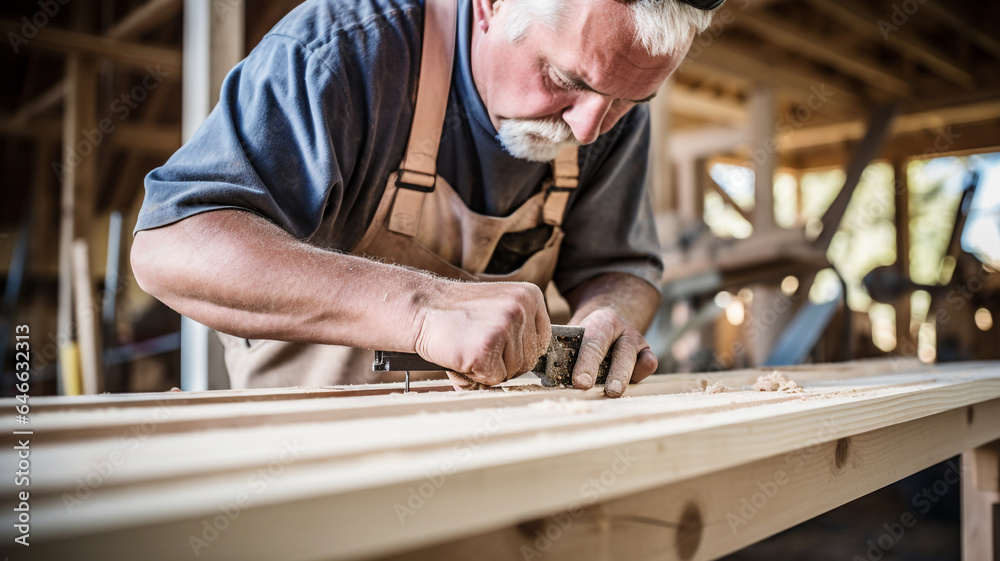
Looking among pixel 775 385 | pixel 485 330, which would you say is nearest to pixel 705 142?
pixel 775 385

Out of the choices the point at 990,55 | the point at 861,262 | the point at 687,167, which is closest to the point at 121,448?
the point at 687,167

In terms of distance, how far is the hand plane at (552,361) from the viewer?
3.81 feet

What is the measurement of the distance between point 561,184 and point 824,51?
4779mm

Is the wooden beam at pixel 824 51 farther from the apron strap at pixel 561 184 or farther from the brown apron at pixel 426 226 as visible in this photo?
the brown apron at pixel 426 226

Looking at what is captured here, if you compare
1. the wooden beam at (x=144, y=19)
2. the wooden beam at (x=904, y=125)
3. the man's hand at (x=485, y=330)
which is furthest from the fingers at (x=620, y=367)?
the wooden beam at (x=904, y=125)

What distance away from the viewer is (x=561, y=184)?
189 centimetres

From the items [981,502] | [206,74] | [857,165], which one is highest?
[857,165]

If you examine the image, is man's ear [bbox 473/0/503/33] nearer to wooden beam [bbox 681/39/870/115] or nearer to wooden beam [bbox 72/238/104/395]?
wooden beam [bbox 72/238/104/395]

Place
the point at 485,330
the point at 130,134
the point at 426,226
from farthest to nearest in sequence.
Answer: the point at 130,134
the point at 426,226
the point at 485,330

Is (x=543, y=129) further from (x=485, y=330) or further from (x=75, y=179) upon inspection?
(x=75, y=179)

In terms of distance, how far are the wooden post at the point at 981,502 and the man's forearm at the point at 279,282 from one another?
1.89 m

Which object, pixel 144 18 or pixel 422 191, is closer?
pixel 422 191

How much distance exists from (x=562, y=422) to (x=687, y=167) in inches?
209

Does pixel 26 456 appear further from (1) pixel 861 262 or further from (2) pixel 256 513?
(1) pixel 861 262
